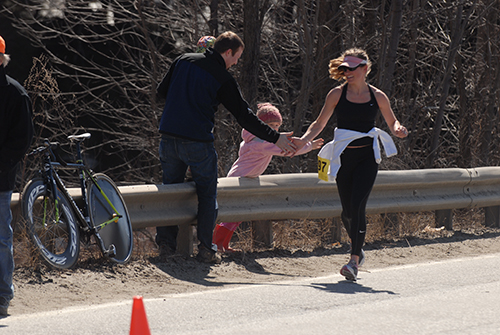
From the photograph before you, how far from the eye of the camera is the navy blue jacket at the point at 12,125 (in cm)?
514

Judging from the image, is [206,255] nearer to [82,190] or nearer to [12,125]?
[82,190]

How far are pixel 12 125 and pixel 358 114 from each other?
10.2 ft

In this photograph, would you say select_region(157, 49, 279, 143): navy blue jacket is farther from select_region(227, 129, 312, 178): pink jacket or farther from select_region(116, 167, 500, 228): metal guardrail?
select_region(227, 129, 312, 178): pink jacket

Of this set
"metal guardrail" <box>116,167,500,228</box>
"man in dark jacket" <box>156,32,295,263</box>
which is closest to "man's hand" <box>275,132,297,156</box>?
"man in dark jacket" <box>156,32,295,263</box>

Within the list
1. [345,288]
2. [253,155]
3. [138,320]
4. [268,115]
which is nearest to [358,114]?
[268,115]

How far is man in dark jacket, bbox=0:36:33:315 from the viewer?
5.12 m

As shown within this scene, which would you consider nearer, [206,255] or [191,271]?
[191,271]

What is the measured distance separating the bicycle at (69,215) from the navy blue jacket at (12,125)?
0.67 meters

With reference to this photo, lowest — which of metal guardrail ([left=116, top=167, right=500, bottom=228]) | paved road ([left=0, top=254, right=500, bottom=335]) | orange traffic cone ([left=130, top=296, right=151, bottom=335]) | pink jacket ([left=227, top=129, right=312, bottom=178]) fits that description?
paved road ([left=0, top=254, right=500, bottom=335])

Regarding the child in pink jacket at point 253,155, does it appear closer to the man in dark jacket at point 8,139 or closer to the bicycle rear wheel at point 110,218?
the bicycle rear wheel at point 110,218

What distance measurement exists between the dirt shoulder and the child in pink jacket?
332 millimetres

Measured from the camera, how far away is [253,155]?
7.70 m

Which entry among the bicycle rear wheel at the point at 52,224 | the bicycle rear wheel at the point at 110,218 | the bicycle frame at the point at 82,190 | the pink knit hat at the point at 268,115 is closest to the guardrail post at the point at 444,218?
the pink knit hat at the point at 268,115

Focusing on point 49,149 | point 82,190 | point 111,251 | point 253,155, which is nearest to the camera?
point 49,149
